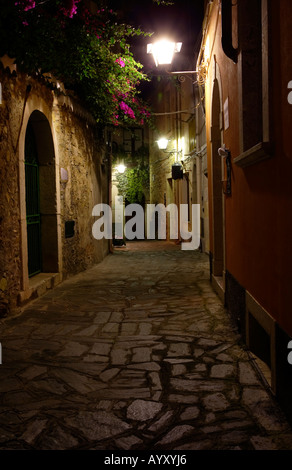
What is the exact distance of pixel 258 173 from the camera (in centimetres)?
359

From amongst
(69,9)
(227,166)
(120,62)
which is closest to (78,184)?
(120,62)

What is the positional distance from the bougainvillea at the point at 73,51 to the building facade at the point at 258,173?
2380 millimetres

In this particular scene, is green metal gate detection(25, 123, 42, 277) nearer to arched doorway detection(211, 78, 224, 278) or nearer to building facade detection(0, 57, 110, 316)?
building facade detection(0, 57, 110, 316)

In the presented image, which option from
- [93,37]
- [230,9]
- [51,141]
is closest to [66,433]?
[230,9]

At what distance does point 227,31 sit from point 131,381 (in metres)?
3.91

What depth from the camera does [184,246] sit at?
16094 mm

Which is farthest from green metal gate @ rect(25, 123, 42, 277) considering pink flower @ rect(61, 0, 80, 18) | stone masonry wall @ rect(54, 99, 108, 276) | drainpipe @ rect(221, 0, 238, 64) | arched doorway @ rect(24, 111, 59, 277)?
drainpipe @ rect(221, 0, 238, 64)

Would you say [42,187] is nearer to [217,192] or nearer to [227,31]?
[217,192]

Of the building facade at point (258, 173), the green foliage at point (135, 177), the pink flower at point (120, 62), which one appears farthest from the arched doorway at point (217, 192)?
the green foliage at point (135, 177)

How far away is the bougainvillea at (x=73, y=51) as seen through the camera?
5625 millimetres

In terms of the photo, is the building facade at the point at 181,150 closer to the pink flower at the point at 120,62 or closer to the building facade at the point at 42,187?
the pink flower at the point at 120,62

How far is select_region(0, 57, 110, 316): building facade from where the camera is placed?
5.88 m

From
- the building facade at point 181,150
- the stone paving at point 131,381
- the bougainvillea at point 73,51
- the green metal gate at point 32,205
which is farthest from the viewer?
the building facade at point 181,150
